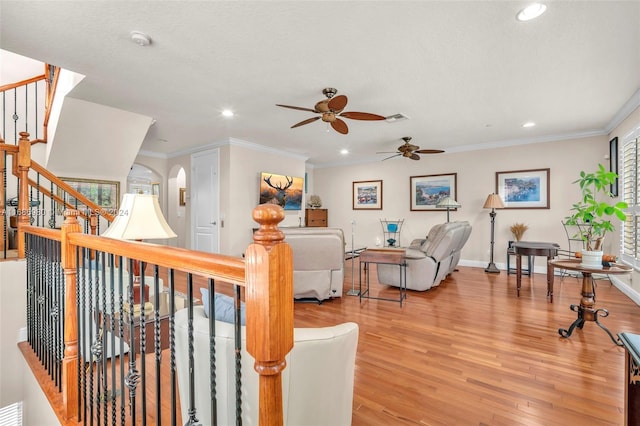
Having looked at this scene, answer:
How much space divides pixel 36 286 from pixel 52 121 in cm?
280

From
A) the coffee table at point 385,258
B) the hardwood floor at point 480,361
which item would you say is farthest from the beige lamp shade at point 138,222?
the coffee table at point 385,258

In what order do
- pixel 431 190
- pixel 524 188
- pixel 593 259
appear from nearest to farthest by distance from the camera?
pixel 593 259 < pixel 524 188 < pixel 431 190

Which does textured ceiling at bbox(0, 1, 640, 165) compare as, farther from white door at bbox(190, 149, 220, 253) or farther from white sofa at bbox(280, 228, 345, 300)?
white sofa at bbox(280, 228, 345, 300)

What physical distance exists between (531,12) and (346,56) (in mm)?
1369

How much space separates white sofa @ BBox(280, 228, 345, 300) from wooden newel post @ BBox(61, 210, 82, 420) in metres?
2.19

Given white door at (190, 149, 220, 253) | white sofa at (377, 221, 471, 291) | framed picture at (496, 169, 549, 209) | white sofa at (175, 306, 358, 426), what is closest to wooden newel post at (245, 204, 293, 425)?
white sofa at (175, 306, 358, 426)

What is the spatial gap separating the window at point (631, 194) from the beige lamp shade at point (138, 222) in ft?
16.5

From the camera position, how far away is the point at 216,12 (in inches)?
82.4

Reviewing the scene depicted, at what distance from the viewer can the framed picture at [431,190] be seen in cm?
652

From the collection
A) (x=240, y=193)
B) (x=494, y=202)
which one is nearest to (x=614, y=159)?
(x=494, y=202)

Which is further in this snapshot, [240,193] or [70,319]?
[240,193]

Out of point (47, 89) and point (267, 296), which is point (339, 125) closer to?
point (267, 296)

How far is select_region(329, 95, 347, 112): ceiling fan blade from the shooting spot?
301 centimetres

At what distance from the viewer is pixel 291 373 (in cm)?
110
